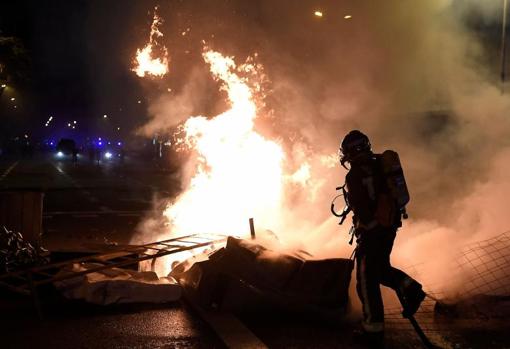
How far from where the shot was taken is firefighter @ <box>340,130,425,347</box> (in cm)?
434

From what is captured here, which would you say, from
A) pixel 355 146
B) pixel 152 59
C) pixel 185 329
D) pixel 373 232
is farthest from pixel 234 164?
pixel 373 232

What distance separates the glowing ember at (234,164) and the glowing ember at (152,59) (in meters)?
1.00

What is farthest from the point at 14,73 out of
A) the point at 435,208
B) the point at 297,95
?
the point at 435,208

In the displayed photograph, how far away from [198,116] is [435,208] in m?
4.76

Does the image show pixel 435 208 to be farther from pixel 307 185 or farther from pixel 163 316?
pixel 163 316

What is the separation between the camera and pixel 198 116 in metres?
8.82

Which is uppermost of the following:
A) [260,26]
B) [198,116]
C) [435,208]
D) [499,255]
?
[260,26]

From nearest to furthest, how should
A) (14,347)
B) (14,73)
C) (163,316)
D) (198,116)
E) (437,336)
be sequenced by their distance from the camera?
(14,347) < (437,336) < (163,316) < (198,116) < (14,73)

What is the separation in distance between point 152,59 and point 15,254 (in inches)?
182

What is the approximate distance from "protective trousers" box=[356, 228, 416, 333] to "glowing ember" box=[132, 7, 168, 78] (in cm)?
590

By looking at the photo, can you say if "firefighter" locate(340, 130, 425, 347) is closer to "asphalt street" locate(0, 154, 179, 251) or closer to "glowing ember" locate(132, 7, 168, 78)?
"asphalt street" locate(0, 154, 179, 251)

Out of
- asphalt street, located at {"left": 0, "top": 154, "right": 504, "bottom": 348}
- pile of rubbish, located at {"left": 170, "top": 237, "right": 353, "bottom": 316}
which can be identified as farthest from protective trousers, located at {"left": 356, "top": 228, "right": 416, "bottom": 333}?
pile of rubbish, located at {"left": 170, "top": 237, "right": 353, "bottom": 316}

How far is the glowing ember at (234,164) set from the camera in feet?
27.1

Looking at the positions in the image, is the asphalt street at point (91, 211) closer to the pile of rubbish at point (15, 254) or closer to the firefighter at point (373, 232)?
the pile of rubbish at point (15, 254)
